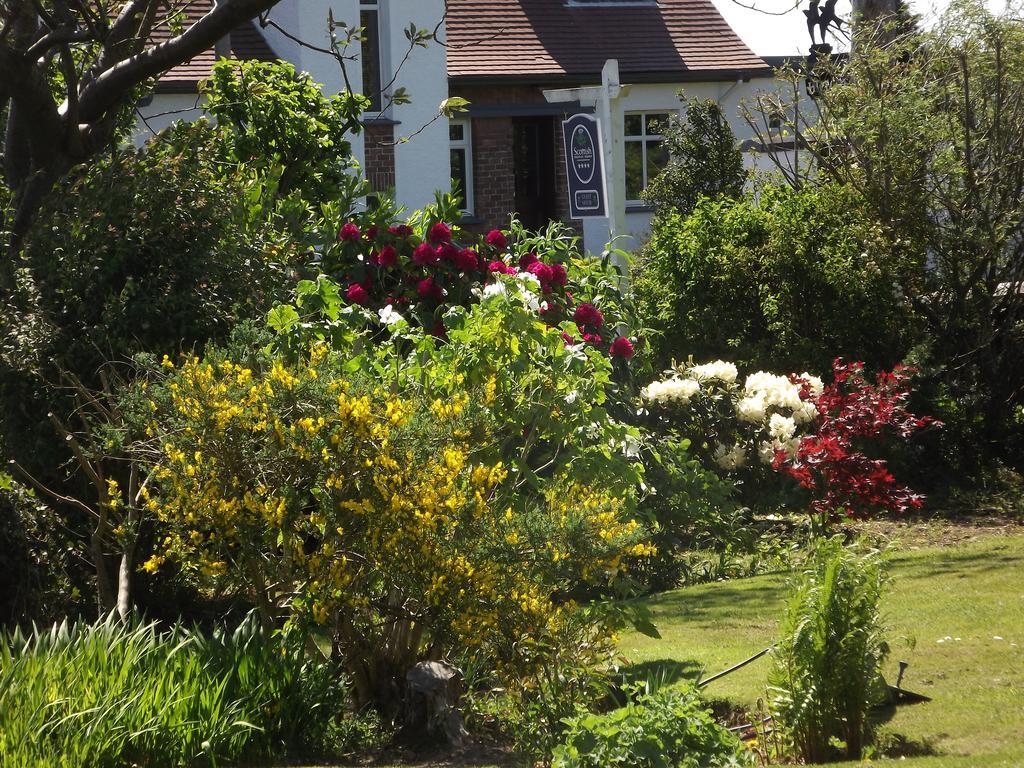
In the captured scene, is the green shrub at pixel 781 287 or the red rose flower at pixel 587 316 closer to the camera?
the red rose flower at pixel 587 316

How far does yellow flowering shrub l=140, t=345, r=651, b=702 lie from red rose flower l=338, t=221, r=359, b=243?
3.28 meters

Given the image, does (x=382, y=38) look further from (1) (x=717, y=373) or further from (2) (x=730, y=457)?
(2) (x=730, y=457)

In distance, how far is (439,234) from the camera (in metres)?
8.33

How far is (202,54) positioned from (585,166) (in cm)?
759

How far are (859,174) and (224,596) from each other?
716 centimetres

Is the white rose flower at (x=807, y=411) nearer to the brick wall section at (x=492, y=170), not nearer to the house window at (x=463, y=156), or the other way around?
the brick wall section at (x=492, y=170)

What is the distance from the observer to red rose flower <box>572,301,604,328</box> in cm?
803

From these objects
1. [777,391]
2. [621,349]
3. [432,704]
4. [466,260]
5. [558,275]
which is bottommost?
[432,704]

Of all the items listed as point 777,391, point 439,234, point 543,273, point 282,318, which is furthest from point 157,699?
point 777,391

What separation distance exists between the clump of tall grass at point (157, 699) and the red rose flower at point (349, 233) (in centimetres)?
357

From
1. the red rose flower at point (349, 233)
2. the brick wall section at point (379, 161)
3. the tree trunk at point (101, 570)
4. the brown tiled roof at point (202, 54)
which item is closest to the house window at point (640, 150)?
the brick wall section at point (379, 161)

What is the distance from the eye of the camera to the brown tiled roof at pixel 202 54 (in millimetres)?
20000

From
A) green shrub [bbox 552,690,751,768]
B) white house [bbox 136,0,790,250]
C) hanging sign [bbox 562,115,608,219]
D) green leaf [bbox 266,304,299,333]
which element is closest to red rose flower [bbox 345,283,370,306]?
green leaf [bbox 266,304,299,333]

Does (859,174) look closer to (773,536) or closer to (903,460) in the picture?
(903,460)
